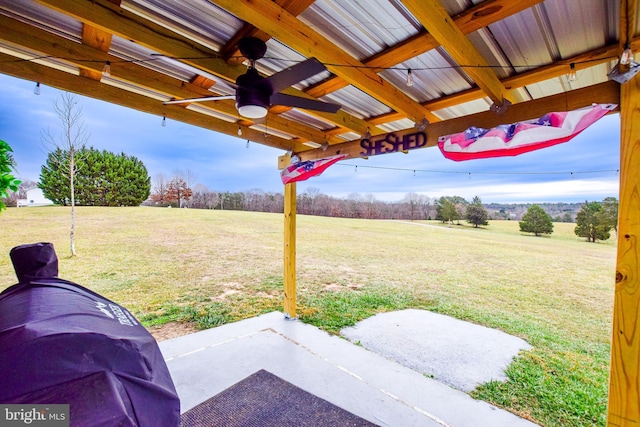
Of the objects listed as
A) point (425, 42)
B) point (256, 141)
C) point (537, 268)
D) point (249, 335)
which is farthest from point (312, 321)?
point (537, 268)

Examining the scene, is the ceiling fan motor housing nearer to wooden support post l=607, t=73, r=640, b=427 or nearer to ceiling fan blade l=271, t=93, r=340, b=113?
ceiling fan blade l=271, t=93, r=340, b=113

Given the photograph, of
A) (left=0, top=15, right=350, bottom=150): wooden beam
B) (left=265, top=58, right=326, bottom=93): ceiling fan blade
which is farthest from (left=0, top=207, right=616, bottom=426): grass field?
(left=0, top=15, right=350, bottom=150): wooden beam

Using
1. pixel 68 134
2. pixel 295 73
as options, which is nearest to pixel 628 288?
pixel 295 73

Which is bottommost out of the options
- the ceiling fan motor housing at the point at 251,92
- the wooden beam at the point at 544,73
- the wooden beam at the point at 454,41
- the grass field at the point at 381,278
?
the grass field at the point at 381,278

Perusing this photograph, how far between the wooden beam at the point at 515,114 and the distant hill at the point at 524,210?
8.20 meters

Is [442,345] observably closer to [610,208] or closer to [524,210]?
[610,208]

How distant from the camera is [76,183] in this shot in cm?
720

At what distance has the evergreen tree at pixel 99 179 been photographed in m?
5.95

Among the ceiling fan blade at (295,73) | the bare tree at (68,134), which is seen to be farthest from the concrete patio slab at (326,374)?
the bare tree at (68,134)

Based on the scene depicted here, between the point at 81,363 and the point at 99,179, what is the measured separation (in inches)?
395

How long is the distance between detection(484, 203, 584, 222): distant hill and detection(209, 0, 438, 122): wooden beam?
8.74 metres

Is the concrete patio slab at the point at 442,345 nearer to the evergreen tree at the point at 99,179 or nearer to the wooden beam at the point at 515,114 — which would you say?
the wooden beam at the point at 515,114

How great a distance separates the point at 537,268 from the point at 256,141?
335 inches

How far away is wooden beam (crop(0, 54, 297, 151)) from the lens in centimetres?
163
